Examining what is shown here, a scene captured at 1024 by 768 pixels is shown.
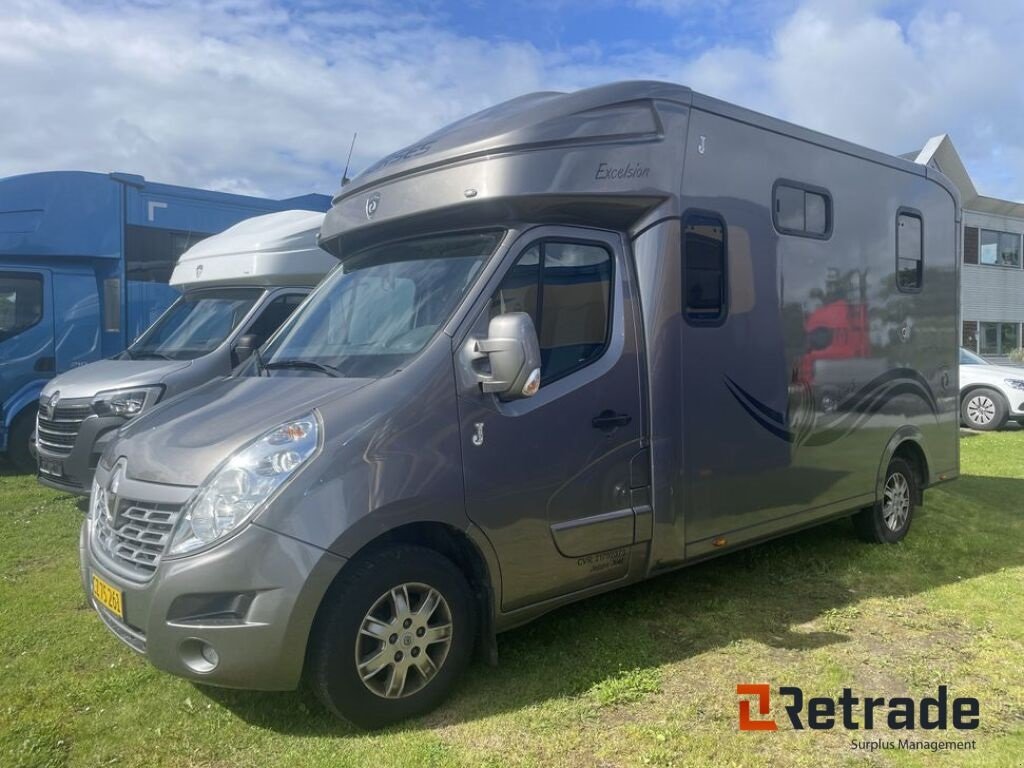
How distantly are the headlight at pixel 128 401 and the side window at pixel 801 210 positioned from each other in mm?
5028

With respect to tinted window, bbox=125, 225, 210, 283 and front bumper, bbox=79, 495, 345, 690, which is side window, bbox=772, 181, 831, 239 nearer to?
front bumper, bbox=79, 495, 345, 690

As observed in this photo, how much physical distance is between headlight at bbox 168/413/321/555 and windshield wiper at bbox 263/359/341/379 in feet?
1.93

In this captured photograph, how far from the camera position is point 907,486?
6828mm

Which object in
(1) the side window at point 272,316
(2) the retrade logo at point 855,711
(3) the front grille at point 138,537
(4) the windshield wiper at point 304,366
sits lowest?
(2) the retrade logo at point 855,711

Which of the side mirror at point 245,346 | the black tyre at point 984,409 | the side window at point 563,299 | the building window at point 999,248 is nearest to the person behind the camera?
the side window at point 563,299

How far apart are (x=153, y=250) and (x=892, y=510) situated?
8645 mm

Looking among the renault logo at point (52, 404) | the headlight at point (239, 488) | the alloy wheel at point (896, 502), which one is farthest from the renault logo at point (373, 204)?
the alloy wheel at point (896, 502)

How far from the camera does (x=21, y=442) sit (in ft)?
31.3

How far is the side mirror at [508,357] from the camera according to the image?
3648mm

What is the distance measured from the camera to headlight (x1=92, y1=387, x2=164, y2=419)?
6918 mm

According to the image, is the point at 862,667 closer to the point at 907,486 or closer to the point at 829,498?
the point at 829,498

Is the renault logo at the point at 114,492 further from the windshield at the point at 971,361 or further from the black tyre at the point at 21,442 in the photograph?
the windshield at the point at 971,361

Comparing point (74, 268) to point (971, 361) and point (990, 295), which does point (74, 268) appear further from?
point (990, 295)

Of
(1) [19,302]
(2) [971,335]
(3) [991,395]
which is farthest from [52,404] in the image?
(2) [971,335]
